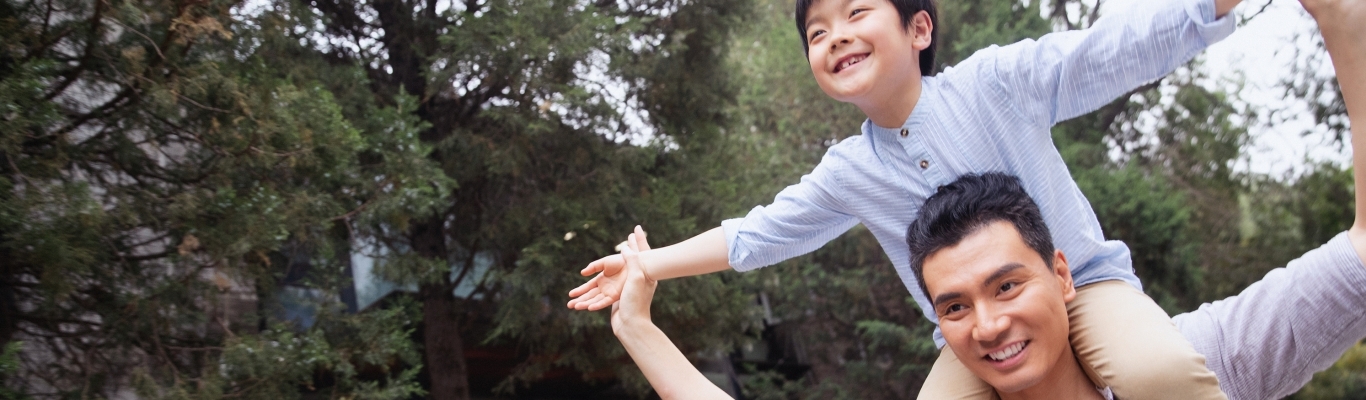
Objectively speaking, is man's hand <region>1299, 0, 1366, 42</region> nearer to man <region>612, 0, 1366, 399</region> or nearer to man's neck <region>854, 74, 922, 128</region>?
man <region>612, 0, 1366, 399</region>

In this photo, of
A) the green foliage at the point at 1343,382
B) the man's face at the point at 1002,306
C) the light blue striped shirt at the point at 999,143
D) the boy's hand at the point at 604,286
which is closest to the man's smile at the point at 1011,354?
the man's face at the point at 1002,306

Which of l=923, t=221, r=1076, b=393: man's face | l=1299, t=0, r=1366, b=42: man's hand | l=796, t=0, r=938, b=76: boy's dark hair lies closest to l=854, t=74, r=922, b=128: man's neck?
l=796, t=0, r=938, b=76: boy's dark hair

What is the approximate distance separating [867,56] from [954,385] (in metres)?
0.65

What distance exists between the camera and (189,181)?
5.18 metres

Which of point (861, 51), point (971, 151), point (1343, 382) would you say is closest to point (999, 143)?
point (971, 151)

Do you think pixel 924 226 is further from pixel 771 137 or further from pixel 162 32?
pixel 771 137

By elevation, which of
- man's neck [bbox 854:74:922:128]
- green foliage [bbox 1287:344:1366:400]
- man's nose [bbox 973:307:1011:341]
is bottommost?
green foliage [bbox 1287:344:1366:400]

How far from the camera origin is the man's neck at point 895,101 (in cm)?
202

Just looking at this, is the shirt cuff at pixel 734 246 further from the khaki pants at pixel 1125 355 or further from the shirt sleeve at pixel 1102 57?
the shirt sleeve at pixel 1102 57

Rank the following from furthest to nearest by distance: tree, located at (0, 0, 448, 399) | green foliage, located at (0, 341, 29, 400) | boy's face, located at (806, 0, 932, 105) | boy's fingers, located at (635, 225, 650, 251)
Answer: tree, located at (0, 0, 448, 399), green foliage, located at (0, 341, 29, 400), boy's fingers, located at (635, 225, 650, 251), boy's face, located at (806, 0, 932, 105)

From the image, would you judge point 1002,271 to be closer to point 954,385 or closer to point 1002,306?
point 1002,306

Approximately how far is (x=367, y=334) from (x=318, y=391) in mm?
604

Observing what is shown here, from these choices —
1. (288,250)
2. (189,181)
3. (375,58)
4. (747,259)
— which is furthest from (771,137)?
(747,259)

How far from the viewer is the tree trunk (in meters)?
7.92
